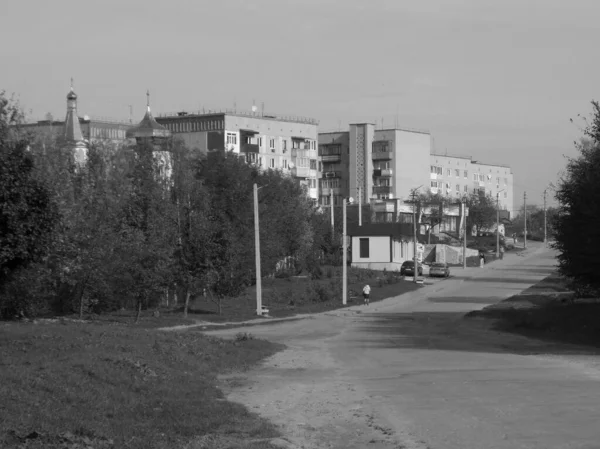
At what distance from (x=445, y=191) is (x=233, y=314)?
12517cm

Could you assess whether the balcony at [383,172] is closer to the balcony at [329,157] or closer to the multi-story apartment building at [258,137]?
the balcony at [329,157]

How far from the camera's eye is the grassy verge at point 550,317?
37.2 m

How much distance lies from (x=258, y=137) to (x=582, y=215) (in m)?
75.3

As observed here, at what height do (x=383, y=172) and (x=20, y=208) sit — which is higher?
(x=383, y=172)

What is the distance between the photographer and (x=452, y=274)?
95562mm

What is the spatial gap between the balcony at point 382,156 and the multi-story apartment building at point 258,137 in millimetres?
26370

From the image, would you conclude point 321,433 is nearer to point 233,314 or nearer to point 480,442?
point 480,442

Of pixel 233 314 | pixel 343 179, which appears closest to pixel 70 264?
pixel 233 314

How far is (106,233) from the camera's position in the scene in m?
43.2

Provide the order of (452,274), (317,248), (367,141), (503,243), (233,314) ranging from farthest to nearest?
(367,141) → (503,243) → (452,274) → (317,248) → (233,314)

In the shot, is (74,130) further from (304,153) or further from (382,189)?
(382,189)

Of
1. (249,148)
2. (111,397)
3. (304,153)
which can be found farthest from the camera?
(304,153)

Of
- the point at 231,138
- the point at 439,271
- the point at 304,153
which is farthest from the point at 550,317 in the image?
the point at 304,153

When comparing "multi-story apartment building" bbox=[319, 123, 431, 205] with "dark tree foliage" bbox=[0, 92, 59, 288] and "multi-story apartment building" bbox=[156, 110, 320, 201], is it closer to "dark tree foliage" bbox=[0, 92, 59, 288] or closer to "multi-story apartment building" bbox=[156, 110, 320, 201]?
"multi-story apartment building" bbox=[156, 110, 320, 201]
